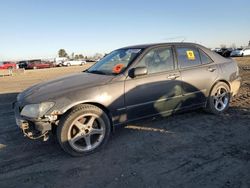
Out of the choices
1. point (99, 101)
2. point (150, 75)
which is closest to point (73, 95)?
point (99, 101)

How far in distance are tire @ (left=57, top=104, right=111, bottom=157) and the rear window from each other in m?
2.00

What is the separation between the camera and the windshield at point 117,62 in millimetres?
4277

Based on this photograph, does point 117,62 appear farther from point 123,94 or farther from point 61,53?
point 61,53

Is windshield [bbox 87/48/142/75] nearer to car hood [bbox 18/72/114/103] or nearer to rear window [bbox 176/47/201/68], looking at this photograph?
car hood [bbox 18/72/114/103]

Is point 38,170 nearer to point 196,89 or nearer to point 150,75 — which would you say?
point 150,75

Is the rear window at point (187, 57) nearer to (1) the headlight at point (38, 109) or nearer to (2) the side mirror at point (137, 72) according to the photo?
(2) the side mirror at point (137, 72)

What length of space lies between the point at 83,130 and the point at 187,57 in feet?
8.66

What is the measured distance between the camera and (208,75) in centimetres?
502

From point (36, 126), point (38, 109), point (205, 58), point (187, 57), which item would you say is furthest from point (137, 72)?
point (205, 58)

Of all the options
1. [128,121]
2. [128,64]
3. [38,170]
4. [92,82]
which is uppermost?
[128,64]

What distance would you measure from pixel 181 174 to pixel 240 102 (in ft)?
13.0

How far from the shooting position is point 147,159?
345 centimetres

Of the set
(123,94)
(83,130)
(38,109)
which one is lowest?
(83,130)

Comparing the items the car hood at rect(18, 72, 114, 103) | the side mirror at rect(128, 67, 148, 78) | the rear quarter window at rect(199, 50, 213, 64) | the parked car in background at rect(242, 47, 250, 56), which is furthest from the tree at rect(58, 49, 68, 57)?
the side mirror at rect(128, 67, 148, 78)
